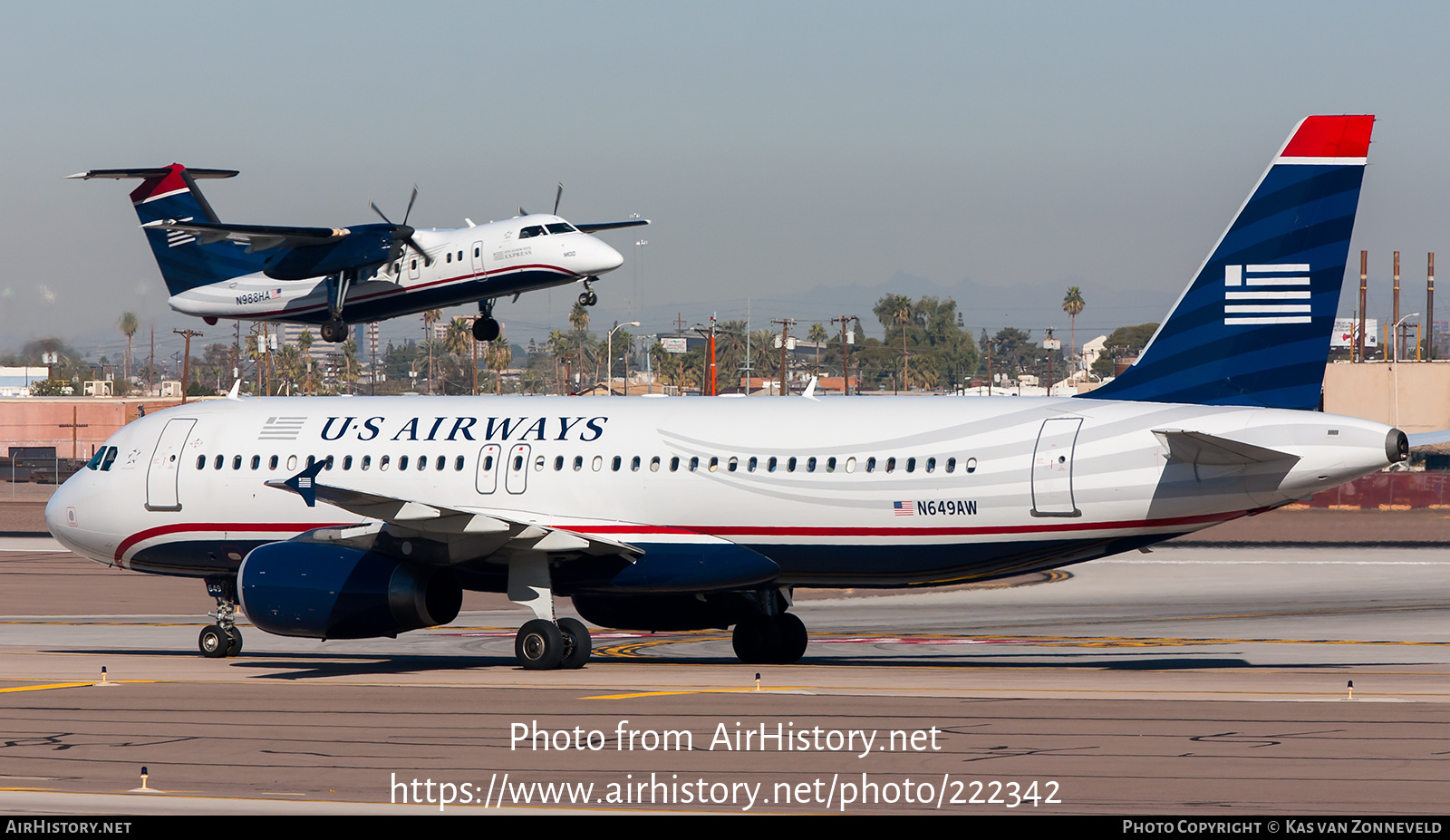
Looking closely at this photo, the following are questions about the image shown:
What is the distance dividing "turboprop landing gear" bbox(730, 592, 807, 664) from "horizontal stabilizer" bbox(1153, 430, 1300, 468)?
7.09 meters

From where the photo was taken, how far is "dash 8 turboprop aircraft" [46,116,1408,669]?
867 inches

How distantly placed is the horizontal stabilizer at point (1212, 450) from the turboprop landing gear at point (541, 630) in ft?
29.7

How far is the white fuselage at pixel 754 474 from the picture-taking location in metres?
21.9

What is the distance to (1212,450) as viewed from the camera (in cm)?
2139

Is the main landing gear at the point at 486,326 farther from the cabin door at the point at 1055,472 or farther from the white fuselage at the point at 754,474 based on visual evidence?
the cabin door at the point at 1055,472

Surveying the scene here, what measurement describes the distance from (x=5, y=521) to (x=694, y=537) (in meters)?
54.4

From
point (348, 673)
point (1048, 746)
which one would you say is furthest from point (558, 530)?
point (1048, 746)

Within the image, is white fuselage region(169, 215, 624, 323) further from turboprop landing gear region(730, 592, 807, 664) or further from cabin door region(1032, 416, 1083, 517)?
cabin door region(1032, 416, 1083, 517)

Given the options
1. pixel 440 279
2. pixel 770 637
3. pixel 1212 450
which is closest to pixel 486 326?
pixel 440 279

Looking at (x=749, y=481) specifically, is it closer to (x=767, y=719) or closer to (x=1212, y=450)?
(x=767, y=719)

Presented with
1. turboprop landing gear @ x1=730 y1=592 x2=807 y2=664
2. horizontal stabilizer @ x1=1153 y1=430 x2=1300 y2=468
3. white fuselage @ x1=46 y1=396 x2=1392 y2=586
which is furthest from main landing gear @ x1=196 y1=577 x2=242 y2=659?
horizontal stabilizer @ x1=1153 y1=430 x2=1300 y2=468

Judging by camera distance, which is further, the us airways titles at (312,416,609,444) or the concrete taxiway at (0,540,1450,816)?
the us airways titles at (312,416,609,444)

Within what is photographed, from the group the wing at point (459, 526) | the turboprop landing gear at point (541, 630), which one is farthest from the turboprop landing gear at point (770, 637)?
the turboprop landing gear at point (541, 630)
